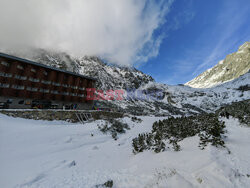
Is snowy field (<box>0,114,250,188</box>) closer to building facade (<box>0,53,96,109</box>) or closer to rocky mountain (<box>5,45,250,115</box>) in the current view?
building facade (<box>0,53,96,109</box>)

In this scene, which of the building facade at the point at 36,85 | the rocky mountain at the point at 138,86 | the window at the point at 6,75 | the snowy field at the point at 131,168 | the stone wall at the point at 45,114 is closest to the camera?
the snowy field at the point at 131,168

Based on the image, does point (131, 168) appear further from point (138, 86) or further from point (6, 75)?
point (138, 86)

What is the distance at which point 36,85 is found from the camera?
28500 mm

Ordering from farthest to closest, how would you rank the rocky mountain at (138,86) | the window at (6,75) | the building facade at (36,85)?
the rocky mountain at (138,86) < the building facade at (36,85) < the window at (6,75)

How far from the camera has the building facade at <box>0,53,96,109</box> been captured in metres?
24.6

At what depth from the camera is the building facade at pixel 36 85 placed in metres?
24.6

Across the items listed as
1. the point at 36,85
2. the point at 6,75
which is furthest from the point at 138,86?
the point at 6,75

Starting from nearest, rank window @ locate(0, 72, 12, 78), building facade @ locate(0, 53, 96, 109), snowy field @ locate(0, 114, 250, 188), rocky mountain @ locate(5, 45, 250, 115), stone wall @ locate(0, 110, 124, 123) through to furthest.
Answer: snowy field @ locate(0, 114, 250, 188) < stone wall @ locate(0, 110, 124, 123) < window @ locate(0, 72, 12, 78) < building facade @ locate(0, 53, 96, 109) < rocky mountain @ locate(5, 45, 250, 115)

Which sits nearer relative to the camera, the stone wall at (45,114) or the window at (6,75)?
the stone wall at (45,114)

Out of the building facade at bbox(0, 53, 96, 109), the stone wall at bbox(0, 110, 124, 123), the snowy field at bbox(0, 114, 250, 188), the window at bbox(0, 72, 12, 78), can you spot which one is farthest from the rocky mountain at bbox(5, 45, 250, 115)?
the snowy field at bbox(0, 114, 250, 188)

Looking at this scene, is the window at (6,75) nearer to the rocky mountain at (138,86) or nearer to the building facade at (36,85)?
the building facade at (36,85)

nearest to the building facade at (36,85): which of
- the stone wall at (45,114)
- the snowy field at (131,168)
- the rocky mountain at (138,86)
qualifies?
the stone wall at (45,114)

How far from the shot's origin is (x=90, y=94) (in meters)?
39.0

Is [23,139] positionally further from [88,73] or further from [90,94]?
[88,73]
